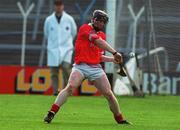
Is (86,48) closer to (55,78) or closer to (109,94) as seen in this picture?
(109,94)

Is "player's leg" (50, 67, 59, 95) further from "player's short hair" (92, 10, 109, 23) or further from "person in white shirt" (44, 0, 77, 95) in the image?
"player's short hair" (92, 10, 109, 23)

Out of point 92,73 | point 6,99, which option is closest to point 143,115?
point 92,73

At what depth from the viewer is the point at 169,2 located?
21000 millimetres

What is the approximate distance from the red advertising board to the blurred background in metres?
0.17

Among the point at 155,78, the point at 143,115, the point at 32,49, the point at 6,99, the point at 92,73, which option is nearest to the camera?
the point at 92,73

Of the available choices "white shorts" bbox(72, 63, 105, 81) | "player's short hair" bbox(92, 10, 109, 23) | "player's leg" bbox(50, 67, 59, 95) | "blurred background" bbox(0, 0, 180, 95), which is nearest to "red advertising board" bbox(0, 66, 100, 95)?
"blurred background" bbox(0, 0, 180, 95)

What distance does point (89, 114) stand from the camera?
14.0 metres

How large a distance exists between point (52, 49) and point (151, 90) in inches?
122

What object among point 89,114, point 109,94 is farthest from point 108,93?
point 89,114

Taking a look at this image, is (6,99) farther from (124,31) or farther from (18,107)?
(124,31)

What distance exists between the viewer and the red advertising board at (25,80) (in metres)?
21.1

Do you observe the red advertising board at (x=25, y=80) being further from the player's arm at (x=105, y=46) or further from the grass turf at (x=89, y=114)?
the player's arm at (x=105, y=46)

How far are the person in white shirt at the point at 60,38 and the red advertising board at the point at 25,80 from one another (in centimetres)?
95

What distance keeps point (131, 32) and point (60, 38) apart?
3.04 meters
